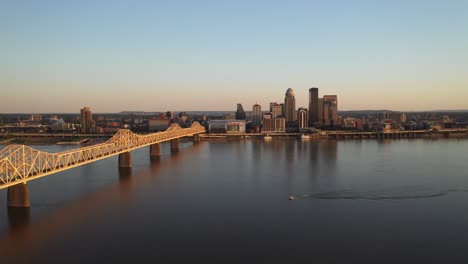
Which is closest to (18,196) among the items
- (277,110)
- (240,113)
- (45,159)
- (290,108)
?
(45,159)

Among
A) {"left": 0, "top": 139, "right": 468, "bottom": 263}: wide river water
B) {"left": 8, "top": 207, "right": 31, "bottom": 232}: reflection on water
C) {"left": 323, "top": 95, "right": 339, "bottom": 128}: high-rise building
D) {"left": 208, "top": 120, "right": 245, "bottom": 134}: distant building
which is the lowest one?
{"left": 0, "top": 139, "right": 468, "bottom": 263}: wide river water

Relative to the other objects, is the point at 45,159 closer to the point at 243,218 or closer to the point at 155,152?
the point at 243,218

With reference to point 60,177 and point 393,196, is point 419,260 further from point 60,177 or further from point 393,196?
point 60,177

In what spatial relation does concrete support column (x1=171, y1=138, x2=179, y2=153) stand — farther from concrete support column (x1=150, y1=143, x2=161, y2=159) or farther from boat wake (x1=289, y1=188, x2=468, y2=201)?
boat wake (x1=289, y1=188, x2=468, y2=201)

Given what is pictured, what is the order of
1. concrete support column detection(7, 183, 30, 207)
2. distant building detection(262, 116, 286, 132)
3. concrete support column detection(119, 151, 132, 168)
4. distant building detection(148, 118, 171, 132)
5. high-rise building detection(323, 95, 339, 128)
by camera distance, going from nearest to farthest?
concrete support column detection(7, 183, 30, 207)
concrete support column detection(119, 151, 132, 168)
distant building detection(262, 116, 286, 132)
distant building detection(148, 118, 171, 132)
high-rise building detection(323, 95, 339, 128)

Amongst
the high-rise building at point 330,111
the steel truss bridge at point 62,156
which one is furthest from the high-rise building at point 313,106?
the steel truss bridge at point 62,156

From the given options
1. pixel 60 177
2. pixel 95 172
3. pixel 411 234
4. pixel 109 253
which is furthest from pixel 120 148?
pixel 411 234

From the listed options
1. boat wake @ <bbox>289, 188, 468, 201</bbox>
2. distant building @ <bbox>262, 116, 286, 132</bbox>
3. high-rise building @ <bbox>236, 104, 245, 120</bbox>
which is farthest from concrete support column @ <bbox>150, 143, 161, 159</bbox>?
high-rise building @ <bbox>236, 104, 245, 120</bbox>
